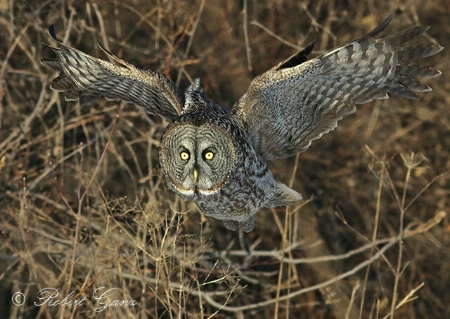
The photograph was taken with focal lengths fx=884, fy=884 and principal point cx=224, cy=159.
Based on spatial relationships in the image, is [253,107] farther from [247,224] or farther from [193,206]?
[193,206]

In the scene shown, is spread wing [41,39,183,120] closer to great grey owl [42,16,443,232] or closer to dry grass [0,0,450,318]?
great grey owl [42,16,443,232]

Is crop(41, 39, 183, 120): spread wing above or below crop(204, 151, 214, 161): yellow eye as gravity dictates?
above

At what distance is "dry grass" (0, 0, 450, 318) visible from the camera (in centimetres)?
627

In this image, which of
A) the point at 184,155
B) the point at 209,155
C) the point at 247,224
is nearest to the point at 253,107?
the point at 209,155

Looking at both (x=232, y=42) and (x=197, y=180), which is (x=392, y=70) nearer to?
(x=197, y=180)

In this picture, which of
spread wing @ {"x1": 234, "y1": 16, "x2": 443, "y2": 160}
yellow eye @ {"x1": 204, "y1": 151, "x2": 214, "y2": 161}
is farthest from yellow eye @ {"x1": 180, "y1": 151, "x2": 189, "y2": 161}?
spread wing @ {"x1": 234, "y1": 16, "x2": 443, "y2": 160}

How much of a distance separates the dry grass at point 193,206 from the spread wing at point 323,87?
2.03 feet

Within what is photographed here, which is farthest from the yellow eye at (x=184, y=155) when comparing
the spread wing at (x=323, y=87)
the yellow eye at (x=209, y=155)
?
the spread wing at (x=323, y=87)

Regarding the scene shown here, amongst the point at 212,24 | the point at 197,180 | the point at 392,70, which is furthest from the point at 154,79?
the point at 212,24

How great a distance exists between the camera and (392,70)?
5117mm

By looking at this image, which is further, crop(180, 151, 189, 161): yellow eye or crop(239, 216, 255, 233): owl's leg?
crop(239, 216, 255, 233): owl's leg

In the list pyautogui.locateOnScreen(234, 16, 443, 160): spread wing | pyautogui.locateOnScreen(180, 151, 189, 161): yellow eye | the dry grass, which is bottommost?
the dry grass

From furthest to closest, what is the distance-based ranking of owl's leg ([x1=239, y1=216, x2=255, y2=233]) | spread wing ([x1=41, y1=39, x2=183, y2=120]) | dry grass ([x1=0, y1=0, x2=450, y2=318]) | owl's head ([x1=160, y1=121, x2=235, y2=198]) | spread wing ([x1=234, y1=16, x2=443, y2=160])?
dry grass ([x1=0, y1=0, x2=450, y2=318]) → owl's leg ([x1=239, y1=216, x2=255, y2=233]) → spread wing ([x1=41, y1=39, x2=183, y2=120]) → owl's head ([x1=160, y1=121, x2=235, y2=198]) → spread wing ([x1=234, y1=16, x2=443, y2=160])

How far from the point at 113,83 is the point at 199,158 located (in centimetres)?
91
